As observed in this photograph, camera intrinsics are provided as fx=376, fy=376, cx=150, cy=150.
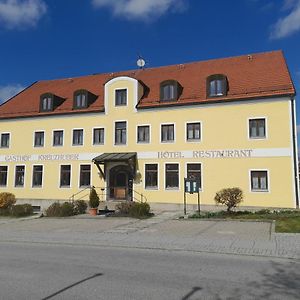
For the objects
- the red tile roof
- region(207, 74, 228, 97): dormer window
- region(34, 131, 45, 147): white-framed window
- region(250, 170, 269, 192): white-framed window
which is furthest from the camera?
region(34, 131, 45, 147): white-framed window

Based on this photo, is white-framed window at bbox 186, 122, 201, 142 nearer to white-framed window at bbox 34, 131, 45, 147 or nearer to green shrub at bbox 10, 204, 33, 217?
green shrub at bbox 10, 204, 33, 217

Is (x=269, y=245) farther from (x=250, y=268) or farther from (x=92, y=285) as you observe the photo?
(x=92, y=285)

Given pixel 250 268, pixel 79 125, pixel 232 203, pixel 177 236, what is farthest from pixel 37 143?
pixel 250 268

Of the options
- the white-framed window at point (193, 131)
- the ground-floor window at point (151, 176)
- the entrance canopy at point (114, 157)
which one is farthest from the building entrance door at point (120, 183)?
the white-framed window at point (193, 131)

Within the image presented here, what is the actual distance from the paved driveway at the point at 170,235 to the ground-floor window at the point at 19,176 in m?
12.4

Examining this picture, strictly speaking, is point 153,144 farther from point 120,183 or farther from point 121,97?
point 121,97

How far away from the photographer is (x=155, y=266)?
29.4 feet

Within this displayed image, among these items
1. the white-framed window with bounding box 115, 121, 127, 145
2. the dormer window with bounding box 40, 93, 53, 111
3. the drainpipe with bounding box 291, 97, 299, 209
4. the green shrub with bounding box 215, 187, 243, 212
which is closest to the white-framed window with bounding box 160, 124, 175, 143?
the white-framed window with bounding box 115, 121, 127, 145

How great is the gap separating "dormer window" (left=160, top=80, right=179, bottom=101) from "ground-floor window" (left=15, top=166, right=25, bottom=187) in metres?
13.5

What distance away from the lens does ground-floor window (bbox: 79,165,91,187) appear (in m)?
29.6

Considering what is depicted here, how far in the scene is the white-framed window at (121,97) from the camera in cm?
2935

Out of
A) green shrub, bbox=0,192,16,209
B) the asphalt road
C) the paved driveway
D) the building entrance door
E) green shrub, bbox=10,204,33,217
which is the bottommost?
the asphalt road

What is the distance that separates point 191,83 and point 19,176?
16383 millimetres

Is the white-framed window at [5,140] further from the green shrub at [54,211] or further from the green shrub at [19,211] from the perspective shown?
the green shrub at [54,211]
